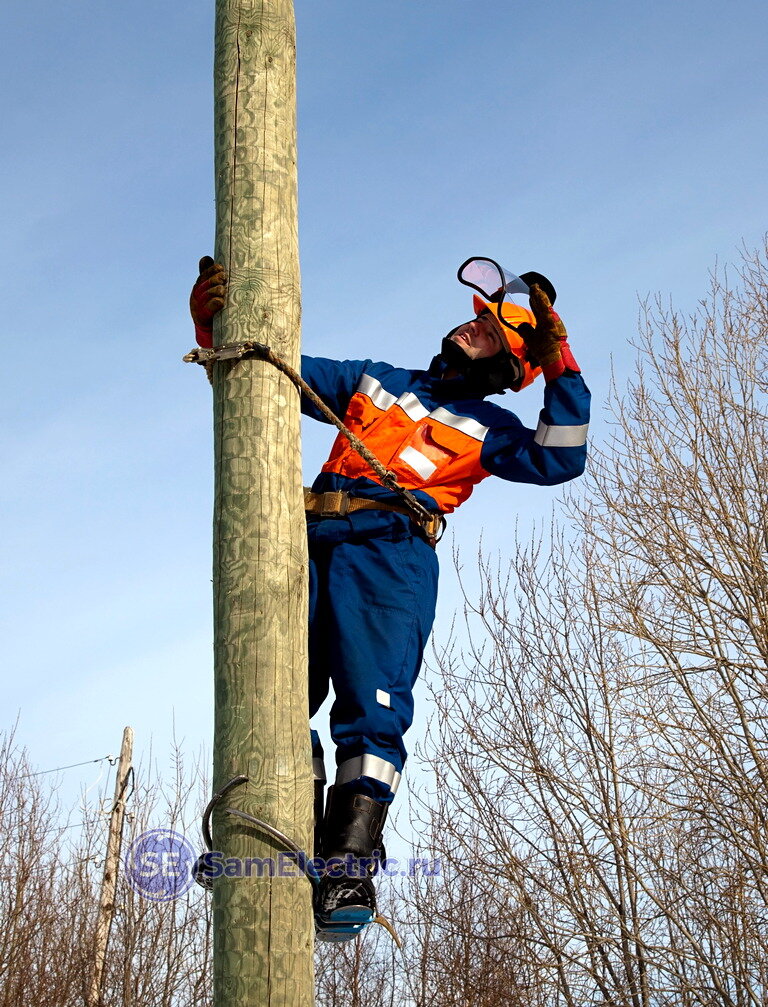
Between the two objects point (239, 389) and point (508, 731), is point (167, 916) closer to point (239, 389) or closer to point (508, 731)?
point (508, 731)

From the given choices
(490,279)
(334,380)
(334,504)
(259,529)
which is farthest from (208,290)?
(490,279)

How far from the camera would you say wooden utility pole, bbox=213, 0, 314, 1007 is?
2.25 m

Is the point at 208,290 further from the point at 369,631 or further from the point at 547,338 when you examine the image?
the point at 547,338

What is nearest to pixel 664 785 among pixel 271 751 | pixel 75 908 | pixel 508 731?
pixel 508 731

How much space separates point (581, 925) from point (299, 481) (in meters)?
10.3

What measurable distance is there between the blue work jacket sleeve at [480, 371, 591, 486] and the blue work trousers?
39 centimetres

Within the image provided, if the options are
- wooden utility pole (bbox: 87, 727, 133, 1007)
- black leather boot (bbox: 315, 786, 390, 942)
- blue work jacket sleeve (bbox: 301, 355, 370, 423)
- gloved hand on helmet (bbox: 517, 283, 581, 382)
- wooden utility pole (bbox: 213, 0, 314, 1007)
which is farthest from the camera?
wooden utility pole (bbox: 87, 727, 133, 1007)

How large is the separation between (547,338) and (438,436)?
43 cm

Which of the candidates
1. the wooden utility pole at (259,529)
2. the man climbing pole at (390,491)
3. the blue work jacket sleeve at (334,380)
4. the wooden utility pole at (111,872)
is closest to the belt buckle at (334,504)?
the man climbing pole at (390,491)

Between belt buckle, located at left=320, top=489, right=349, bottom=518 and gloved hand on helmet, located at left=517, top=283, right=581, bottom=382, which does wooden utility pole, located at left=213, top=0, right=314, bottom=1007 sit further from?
gloved hand on helmet, located at left=517, top=283, right=581, bottom=382

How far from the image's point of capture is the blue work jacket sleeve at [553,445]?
3355 mm

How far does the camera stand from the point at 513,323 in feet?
12.0

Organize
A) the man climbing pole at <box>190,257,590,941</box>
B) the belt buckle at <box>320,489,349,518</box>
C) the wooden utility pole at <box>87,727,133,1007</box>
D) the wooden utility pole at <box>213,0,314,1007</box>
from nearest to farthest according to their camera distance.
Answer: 1. the wooden utility pole at <box>213,0,314,1007</box>
2. the man climbing pole at <box>190,257,590,941</box>
3. the belt buckle at <box>320,489,349,518</box>
4. the wooden utility pole at <box>87,727,133,1007</box>

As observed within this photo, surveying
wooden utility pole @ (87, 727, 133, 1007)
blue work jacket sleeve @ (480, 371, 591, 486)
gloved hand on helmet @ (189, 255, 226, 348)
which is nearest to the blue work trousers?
blue work jacket sleeve @ (480, 371, 591, 486)
